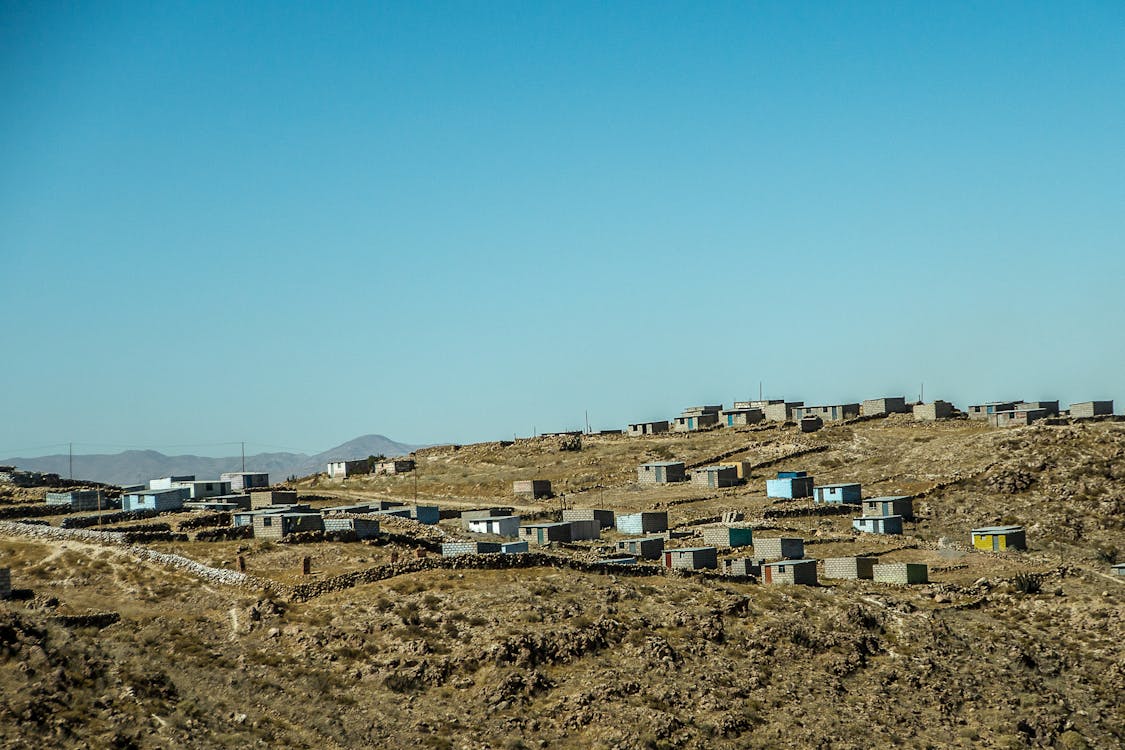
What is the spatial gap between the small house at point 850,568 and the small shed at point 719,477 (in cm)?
2554

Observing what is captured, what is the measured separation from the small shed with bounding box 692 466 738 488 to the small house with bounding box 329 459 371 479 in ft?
97.7

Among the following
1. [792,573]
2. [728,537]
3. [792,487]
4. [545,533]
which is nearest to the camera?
[792,573]

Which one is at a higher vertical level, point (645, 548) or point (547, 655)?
point (645, 548)

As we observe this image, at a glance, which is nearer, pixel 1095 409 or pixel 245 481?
pixel 245 481

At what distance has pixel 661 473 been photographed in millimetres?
82375

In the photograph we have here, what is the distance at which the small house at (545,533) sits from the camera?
186 feet

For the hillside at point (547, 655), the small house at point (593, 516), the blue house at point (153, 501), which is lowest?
the hillside at point (547, 655)

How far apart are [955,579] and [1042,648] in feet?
27.4

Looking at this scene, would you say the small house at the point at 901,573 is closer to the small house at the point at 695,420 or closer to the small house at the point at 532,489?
the small house at the point at 532,489

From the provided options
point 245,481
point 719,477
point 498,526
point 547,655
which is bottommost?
point 547,655

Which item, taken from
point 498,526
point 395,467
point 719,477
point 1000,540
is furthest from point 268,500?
point 1000,540

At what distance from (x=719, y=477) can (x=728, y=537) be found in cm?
2180

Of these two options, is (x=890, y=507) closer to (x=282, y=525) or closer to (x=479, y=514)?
(x=479, y=514)

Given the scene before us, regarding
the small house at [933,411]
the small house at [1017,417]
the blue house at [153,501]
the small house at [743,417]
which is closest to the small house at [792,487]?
the small house at [1017,417]
